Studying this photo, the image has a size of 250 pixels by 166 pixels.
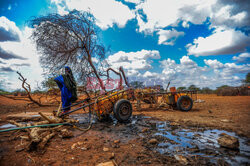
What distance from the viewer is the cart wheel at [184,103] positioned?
7.82 m

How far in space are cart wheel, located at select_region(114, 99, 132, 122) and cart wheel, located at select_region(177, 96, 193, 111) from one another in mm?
4207

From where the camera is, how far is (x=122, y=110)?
5148 millimetres

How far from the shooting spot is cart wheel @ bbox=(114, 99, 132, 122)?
16.2 ft

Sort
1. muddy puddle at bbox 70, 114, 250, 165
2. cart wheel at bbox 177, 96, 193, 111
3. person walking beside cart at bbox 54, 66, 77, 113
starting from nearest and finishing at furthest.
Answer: muddy puddle at bbox 70, 114, 250, 165, person walking beside cart at bbox 54, 66, 77, 113, cart wheel at bbox 177, 96, 193, 111

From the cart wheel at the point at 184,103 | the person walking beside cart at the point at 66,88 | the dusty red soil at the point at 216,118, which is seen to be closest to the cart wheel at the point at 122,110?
the dusty red soil at the point at 216,118

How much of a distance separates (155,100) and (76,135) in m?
6.85

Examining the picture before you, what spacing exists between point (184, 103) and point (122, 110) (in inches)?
199

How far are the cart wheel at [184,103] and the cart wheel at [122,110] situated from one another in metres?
4.21

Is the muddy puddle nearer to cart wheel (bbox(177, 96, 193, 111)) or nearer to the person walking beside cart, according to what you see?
the person walking beside cart

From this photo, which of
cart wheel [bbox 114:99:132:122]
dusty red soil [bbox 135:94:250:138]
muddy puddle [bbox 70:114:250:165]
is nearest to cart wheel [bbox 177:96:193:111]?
dusty red soil [bbox 135:94:250:138]

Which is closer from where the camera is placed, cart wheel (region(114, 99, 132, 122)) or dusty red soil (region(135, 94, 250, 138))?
dusty red soil (region(135, 94, 250, 138))

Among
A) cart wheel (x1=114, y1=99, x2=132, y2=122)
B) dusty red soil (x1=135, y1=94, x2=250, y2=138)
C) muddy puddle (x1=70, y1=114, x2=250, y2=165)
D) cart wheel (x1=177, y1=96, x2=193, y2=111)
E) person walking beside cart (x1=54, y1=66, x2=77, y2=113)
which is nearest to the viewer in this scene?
muddy puddle (x1=70, y1=114, x2=250, y2=165)

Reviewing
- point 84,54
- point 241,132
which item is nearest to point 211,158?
point 241,132

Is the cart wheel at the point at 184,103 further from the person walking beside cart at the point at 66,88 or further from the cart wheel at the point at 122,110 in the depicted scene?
the person walking beside cart at the point at 66,88
